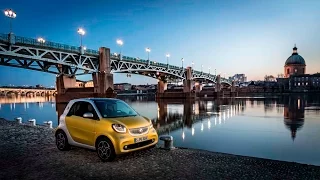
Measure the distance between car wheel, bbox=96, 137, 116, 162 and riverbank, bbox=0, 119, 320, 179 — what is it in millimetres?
205

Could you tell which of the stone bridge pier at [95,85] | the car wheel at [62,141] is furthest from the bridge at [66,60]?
the car wheel at [62,141]

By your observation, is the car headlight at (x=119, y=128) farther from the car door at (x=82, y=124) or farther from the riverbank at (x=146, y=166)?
the riverbank at (x=146, y=166)

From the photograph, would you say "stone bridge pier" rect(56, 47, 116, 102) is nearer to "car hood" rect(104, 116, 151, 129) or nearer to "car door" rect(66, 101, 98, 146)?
"car door" rect(66, 101, 98, 146)

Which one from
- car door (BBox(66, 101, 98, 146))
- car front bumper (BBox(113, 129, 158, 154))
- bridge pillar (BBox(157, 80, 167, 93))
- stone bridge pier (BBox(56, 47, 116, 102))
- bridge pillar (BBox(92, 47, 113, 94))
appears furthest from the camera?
bridge pillar (BBox(157, 80, 167, 93))

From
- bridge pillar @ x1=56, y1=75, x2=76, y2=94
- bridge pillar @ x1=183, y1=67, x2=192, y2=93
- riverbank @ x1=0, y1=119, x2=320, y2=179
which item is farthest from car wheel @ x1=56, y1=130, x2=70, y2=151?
bridge pillar @ x1=183, y1=67, x2=192, y2=93

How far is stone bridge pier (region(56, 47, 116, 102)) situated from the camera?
5825 cm

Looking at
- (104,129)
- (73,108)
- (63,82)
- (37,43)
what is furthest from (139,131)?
(63,82)

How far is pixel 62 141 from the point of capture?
1024cm

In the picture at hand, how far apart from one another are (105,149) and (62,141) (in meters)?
2.87

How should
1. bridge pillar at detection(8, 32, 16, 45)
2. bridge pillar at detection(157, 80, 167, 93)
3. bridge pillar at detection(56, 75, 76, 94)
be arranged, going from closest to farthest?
bridge pillar at detection(8, 32, 16, 45) < bridge pillar at detection(56, 75, 76, 94) < bridge pillar at detection(157, 80, 167, 93)

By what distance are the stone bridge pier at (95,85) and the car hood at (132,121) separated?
49552 millimetres

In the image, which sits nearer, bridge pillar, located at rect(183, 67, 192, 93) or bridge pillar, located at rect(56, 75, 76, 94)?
bridge pillar, located at rect(56, 75, 76, 94)

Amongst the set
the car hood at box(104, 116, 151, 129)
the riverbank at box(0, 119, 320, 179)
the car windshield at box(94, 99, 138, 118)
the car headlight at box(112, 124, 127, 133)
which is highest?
the car windshield at box(94, 99, 138, 118)

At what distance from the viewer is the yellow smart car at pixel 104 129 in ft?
27.2
